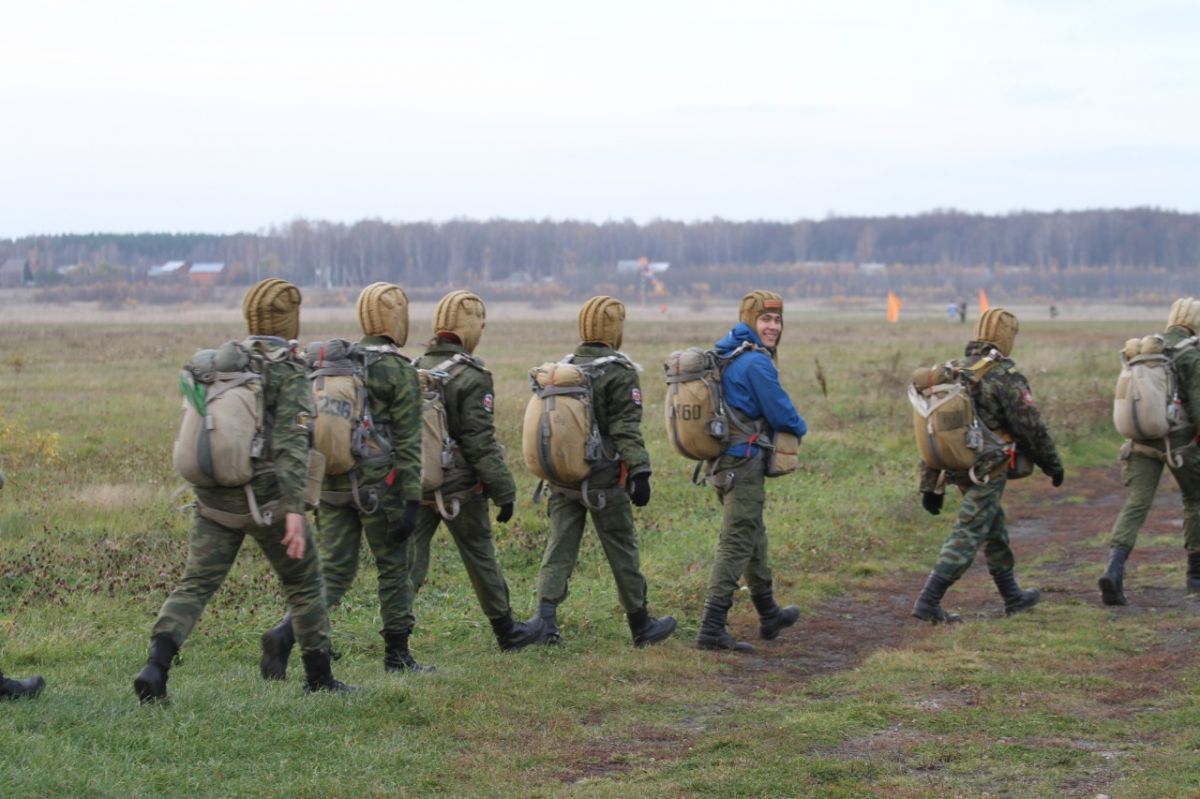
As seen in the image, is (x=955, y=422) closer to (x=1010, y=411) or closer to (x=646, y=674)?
(x=1010, y=411)

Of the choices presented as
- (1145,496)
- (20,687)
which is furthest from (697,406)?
(20,687)

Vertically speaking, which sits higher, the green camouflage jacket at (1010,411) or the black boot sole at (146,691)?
the green camouflage jacket at (1010,411)

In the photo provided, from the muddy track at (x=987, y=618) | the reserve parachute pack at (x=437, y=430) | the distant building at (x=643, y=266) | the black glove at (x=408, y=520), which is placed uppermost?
the distant building at (x=643, y=266)

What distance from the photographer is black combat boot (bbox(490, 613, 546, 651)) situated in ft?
29.5

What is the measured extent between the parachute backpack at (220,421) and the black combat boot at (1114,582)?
6.82 meters

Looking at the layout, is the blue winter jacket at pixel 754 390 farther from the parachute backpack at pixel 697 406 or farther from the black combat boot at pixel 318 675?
the black combat boot at pixel 318 675

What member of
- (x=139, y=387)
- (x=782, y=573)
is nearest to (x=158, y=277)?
(x=139, y=387)

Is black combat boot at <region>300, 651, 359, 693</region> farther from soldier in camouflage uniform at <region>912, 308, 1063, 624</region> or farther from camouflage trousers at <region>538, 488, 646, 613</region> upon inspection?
soldier in camouflage uniform at <region>912, 308, 1063, 624</region>

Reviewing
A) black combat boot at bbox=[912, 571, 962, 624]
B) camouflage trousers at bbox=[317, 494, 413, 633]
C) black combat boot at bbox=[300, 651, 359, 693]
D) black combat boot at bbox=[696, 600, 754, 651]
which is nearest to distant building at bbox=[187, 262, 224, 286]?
black combat boot at bbox=[912, 571, 962, 624]

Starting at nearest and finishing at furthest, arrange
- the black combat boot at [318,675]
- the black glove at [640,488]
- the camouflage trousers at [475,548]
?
the black combat boot at [318,675], the black glove at [640,488], the camouflage trousers at [475,548]

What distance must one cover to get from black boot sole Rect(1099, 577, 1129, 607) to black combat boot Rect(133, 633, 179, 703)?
23.2 feet

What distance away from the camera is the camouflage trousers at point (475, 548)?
879 centimetres

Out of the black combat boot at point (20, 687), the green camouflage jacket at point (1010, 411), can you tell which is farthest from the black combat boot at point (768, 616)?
the black combat boot at point (20, 687)

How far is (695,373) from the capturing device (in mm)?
9320
